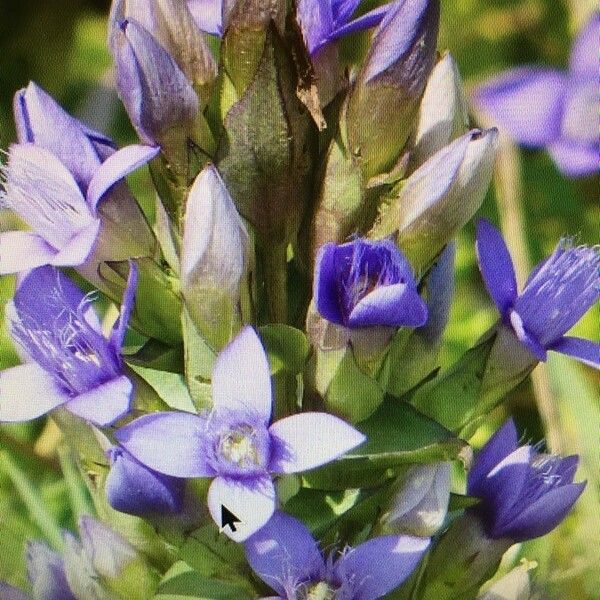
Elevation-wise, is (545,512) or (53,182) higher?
(53,182)

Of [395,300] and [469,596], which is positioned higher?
[395,300]

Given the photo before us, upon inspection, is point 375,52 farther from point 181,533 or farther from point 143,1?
point 181,533

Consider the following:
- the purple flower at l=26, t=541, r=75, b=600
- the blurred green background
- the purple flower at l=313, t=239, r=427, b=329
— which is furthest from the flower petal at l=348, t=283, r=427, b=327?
the blurred green background

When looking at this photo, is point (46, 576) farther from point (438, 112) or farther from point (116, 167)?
point (438, 112)

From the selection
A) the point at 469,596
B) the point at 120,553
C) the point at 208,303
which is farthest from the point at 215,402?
the point at 469,596

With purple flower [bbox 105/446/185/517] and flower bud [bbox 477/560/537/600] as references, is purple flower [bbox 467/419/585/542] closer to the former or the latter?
flower bud [bbox 477/560/537/600]

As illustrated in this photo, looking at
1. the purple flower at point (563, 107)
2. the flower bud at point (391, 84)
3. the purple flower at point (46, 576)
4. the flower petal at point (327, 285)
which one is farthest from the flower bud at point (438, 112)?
the purple flower at point (563, 107)

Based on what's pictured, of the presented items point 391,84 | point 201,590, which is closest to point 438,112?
point 391,84
